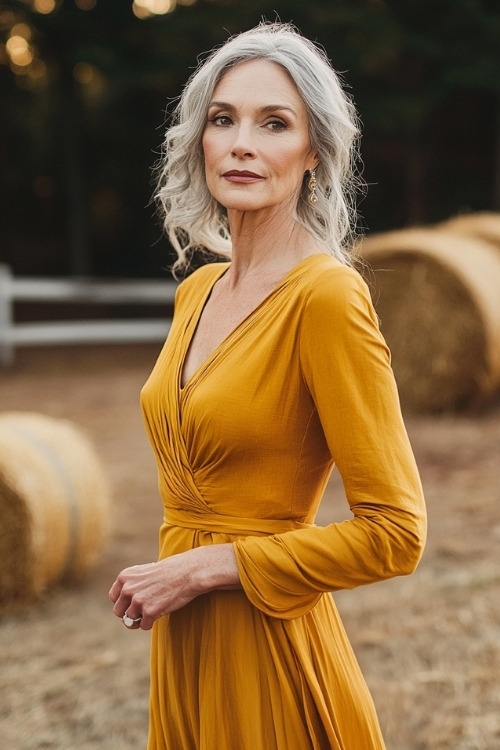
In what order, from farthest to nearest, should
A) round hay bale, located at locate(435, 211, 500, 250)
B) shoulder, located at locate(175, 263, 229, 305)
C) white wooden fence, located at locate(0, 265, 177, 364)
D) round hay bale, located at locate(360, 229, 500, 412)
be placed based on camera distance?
1. white wooden fence, located at locate(0, 265, 177, 364)
2. round hay bale, located at locate(435, 211, 500, 250)
3. round hay bale, located at locate(360, 229, 500, 412)
4. shoulder, located at locate(175, 263, 229, 305)

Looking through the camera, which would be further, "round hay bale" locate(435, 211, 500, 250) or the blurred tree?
the blurred tree

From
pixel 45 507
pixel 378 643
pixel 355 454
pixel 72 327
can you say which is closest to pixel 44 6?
pixel 72 327

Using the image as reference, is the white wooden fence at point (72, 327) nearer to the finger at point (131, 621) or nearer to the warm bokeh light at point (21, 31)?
the warm bokeh light at point (21, 31)

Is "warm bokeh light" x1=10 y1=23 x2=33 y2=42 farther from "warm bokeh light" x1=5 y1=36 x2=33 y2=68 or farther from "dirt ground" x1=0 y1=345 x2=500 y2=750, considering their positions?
"dirt ground" x1=0 y1=345 x2=500 y2=750

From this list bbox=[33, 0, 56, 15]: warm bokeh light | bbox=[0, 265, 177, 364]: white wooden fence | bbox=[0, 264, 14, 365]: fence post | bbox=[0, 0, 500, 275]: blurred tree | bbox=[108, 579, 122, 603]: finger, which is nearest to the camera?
bbox=[108, 579, 122, 603]: finger

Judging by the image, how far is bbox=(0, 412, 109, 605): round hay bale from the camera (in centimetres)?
439

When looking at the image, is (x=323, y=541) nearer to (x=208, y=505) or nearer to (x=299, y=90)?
(x=208, y=505)

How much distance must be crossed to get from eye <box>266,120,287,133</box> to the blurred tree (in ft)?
24.6

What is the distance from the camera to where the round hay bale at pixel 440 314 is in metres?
7.91

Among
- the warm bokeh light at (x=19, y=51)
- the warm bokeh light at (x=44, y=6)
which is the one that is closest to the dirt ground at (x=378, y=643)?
the warm bokeh light at (x=44, y=6)

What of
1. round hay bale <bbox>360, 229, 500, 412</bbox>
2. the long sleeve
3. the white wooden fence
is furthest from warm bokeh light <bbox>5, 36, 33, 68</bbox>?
the long sleeve

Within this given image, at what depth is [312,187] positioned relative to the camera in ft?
5.32

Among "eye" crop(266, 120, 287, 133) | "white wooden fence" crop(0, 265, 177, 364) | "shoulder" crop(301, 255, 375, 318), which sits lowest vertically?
"white wooden fence" crop(0, 265, 177, 364)

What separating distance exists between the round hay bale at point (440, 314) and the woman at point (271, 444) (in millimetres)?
6328
